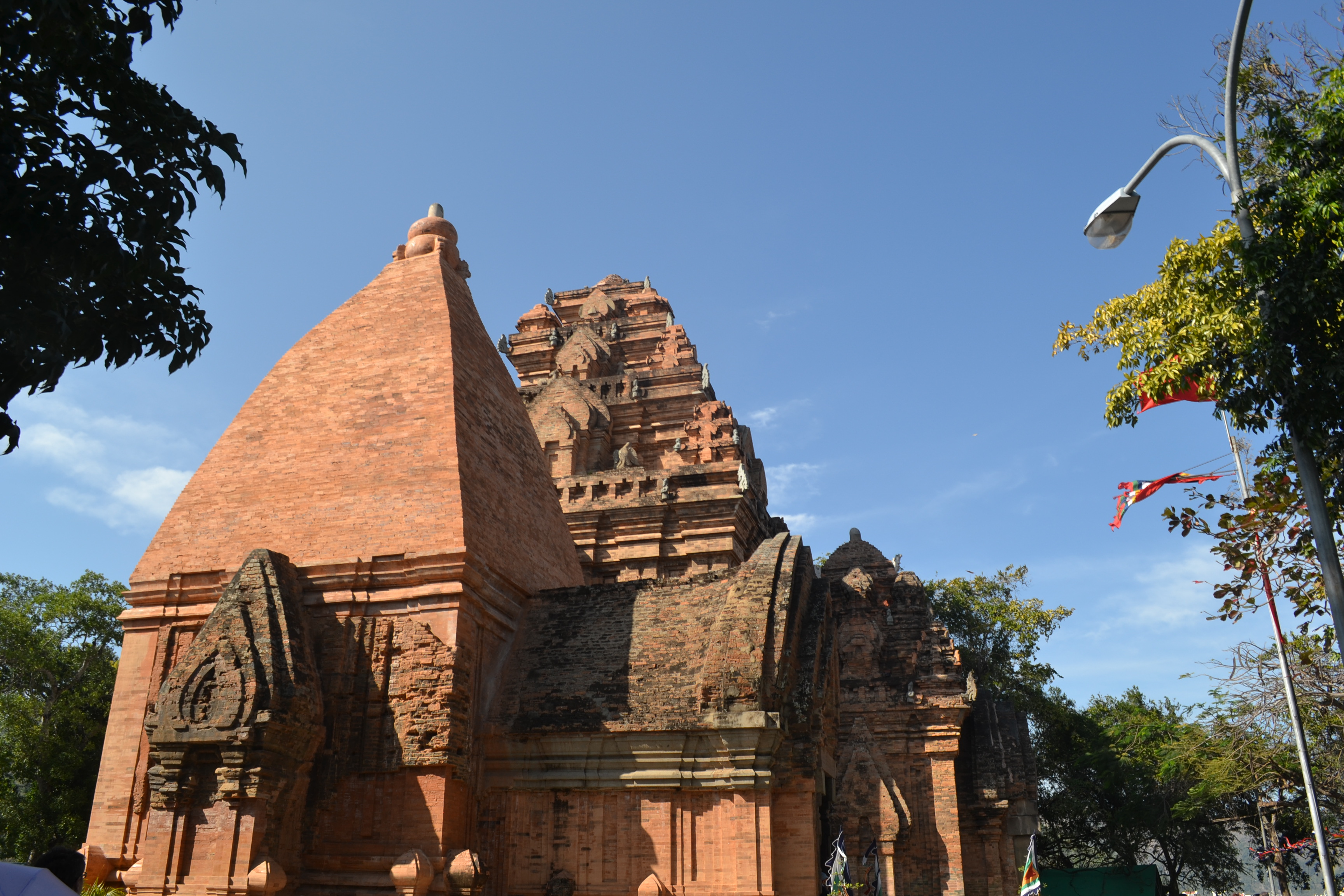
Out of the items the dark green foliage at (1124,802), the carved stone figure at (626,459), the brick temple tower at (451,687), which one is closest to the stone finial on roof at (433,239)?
the brick temple tower at (451,687)

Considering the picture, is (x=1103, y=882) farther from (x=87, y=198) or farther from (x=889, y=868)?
(x=87, y=198)

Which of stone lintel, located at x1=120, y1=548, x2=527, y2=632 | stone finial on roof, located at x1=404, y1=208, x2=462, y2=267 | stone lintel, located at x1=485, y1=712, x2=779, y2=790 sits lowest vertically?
stone lintel, located at x1=485, y1=712, x2=779, y2=790

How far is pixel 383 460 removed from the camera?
12.8m

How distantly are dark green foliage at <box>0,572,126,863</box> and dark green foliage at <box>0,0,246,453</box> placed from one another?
2023 centimetres

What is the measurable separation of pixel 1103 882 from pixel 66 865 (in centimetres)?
2987

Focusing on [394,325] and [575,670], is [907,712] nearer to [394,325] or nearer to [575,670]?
[575,670]

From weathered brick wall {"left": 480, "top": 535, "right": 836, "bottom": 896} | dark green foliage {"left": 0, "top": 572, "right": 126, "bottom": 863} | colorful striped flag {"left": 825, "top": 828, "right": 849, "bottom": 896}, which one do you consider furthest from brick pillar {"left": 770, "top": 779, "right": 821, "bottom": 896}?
dark green foliage {"left": 0, "top": 572, "right": 126, "bottom": 863}

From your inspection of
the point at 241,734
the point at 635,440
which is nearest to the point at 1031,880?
the point at 241,734

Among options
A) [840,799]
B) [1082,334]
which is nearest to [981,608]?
[840,799]

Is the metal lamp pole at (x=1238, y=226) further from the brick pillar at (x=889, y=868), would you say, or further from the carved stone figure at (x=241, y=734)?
the carved stone figure at (x=241, y=734)

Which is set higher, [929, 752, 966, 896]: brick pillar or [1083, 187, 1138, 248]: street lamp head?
→ [1083, 187, 1138, 248]: street lamp head

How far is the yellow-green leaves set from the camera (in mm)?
8445

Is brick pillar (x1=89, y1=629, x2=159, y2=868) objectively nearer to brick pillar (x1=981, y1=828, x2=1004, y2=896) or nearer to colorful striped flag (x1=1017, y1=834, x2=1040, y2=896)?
colorful striped flag (x1=1017, y1=834, x2=1040, y2=896)

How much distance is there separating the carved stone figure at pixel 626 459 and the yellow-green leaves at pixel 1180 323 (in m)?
12.9
